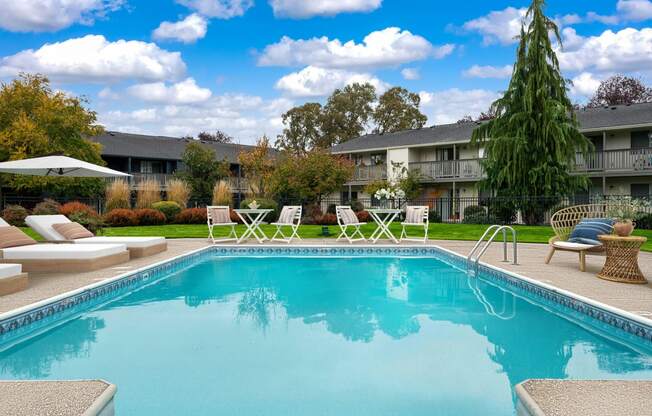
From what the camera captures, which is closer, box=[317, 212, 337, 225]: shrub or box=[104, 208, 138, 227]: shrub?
box=[104, 208, 138, 227]: shrub

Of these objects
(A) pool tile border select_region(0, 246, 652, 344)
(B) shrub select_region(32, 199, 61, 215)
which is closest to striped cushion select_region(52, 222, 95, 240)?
(A) pool tile border select_region(0, 246, 652, 344)

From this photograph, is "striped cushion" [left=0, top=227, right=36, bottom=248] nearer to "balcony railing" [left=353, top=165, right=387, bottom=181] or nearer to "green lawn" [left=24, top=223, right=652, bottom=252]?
"green lawn" [left=24, top=223, right=652, bottom=252]

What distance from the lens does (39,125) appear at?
2178 cm

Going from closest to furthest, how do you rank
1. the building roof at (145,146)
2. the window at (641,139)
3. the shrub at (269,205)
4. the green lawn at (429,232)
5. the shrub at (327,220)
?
the green lawn at (429,232)
the shrub at (327,220)
the shrub at (269,205)
the window at (641,139)
the building roof at (145,146)

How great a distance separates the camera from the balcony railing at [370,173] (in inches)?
1189

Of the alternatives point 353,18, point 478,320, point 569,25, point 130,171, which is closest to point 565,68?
point 569,25

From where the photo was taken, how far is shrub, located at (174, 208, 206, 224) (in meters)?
21.7

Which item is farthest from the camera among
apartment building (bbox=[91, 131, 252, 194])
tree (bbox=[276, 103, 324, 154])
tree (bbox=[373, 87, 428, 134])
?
tree (bbox=[276, 103, 324, 154])

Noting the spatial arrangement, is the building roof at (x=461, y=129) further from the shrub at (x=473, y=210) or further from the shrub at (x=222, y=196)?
the shrub at (x=222, y=196)

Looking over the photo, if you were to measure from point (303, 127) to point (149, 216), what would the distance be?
27623 millimetres

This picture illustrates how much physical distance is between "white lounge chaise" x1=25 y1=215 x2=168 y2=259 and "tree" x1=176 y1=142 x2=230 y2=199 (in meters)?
20.4

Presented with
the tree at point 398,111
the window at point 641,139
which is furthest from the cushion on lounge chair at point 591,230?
the tree at point 398,111

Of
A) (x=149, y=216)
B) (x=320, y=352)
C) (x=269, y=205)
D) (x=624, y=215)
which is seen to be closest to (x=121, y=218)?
(x=149, y=216)

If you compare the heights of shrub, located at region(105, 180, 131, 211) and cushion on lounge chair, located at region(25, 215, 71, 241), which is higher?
shrub, located at region(105, 180, 131, 211)
